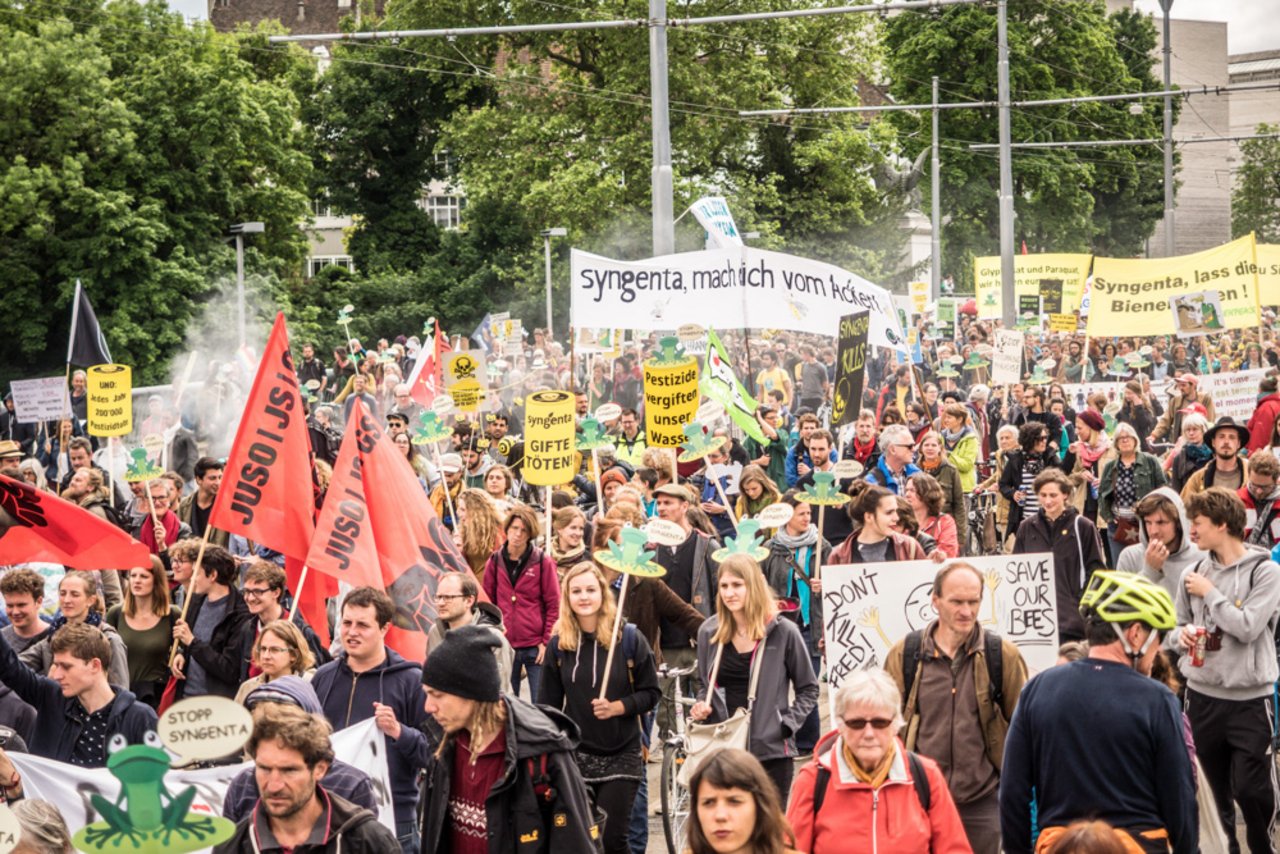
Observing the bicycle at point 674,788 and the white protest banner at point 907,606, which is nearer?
the white protest banner at point 907,606

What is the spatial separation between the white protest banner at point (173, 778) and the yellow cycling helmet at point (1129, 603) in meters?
2.63

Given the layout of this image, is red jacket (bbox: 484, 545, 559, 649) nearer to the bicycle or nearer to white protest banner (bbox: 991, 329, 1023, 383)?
the bicycle

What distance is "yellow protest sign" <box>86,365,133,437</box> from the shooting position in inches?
572

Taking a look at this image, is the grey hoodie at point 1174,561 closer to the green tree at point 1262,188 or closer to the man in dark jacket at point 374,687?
the man in dark jacket at point 374,687

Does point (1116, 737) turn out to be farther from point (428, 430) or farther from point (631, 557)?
point (428, 430)

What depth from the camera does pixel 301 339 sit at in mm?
44500

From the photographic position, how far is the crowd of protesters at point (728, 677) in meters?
5.24

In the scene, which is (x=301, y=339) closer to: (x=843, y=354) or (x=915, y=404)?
(x=915, y=404)

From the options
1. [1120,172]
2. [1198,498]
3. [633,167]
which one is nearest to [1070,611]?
[1198,498]

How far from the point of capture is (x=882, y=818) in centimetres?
520

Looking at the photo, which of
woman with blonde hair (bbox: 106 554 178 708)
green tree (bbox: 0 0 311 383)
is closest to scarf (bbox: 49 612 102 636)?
woman with blonde hair (bbox: 106 554 178 708)

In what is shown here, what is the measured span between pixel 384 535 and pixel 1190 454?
24.0 feet

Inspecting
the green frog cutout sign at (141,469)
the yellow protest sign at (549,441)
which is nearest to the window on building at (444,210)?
the green frog cutout sign at (141,469)

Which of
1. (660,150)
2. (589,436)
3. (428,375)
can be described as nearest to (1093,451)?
(589,436)
